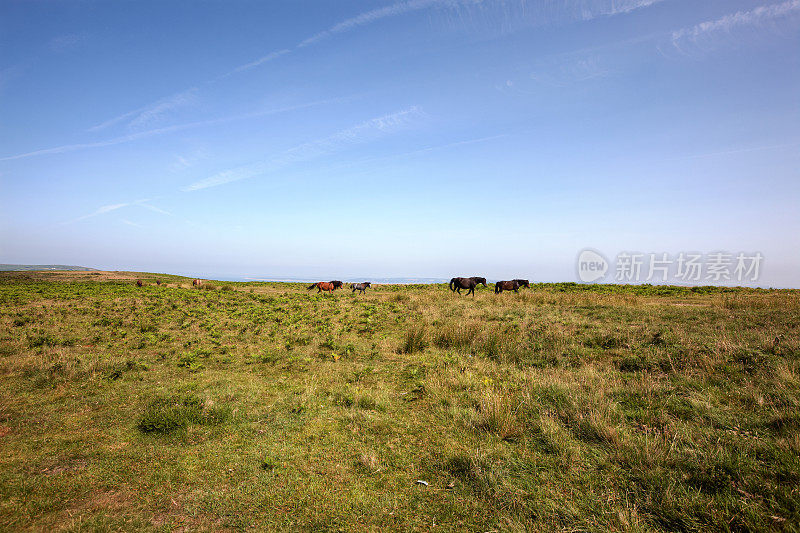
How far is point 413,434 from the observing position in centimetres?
571

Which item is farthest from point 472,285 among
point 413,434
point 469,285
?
point 413,434

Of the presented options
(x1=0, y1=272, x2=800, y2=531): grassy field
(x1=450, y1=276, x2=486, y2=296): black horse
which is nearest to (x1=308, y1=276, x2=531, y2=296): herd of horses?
(x1=450, y1=276, x2=486, y2=296): black horse

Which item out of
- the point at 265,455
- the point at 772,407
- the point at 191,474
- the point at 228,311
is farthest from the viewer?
the point at 228,311

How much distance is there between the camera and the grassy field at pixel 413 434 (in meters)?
3.80

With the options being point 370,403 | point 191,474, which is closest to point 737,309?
point 370,403

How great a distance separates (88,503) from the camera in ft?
13.4

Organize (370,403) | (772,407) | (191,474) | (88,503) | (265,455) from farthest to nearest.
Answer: (370,403)
(772,407)
(265,455)
(191,474)
(88,503)

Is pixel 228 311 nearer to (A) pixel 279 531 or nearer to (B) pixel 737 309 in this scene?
(A) pixel 279 531

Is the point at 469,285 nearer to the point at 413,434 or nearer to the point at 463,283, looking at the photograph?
the point at 463,283

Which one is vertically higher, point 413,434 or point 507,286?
point 507,286

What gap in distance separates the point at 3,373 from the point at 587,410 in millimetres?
13992

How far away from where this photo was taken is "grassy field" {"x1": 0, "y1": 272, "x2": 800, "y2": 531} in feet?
12.5

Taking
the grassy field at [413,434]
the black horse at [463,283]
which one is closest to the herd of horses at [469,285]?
the black horse at [463,283]

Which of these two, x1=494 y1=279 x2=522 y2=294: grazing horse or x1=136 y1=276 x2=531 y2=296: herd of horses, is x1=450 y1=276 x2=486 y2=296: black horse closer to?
x1=136 y1=276 x2=531 y2=296: herd of horses
